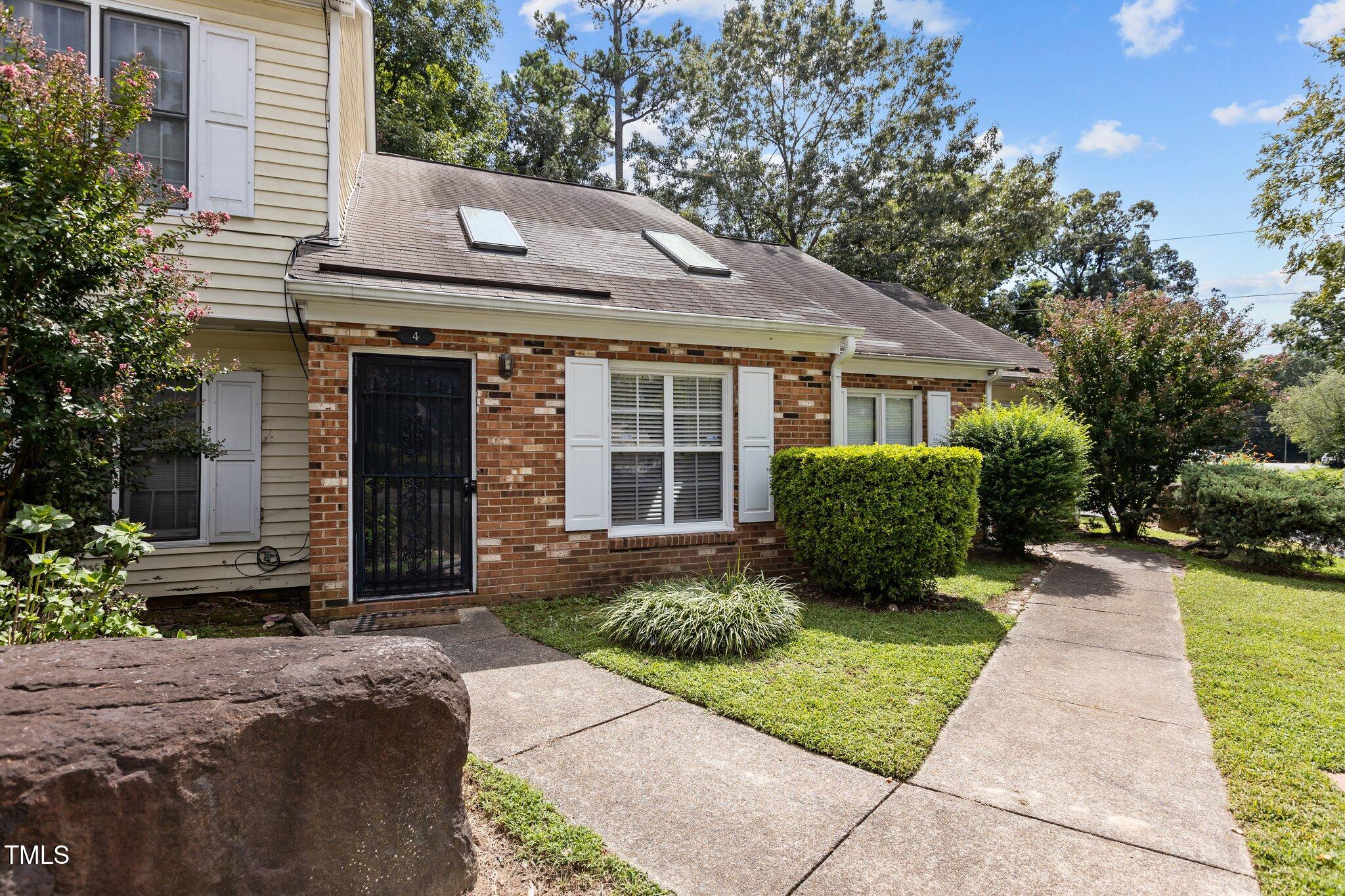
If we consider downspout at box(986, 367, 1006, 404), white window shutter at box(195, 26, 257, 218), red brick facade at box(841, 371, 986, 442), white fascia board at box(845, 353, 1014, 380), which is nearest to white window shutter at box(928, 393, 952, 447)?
red brick facade at box(841, 371, 986, 442)

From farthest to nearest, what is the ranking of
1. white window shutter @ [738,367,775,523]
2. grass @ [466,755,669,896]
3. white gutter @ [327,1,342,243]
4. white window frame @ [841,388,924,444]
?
1. white window frame @ [841,388,924,444]
2. white window shutter @ [738,367,775,523]
3. white gutter @ [327,1,342,243]
4. grass @ [466,755,669,896]

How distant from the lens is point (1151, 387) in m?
9.89

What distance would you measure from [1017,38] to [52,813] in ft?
52.5

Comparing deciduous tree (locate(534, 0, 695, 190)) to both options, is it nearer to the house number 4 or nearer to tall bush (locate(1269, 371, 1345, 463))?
the house number 4

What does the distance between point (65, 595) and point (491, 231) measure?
525 cm

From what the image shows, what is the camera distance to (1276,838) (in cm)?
247

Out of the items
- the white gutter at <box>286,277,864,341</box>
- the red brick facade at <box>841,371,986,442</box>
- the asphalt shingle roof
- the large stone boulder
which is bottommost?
the large stone boulder

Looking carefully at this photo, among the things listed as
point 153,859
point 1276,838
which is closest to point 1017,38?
point 1276,838

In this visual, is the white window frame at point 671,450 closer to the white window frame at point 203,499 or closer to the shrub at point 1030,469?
the shrub at point 1030,469

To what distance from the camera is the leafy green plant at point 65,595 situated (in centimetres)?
279

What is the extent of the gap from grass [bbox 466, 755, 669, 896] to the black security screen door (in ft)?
10.5

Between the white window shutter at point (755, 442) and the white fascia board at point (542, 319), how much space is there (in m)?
0.40

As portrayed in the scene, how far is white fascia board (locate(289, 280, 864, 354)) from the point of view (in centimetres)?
523

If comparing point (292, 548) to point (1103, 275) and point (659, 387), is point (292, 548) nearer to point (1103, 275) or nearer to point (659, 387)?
point (659, 387)
